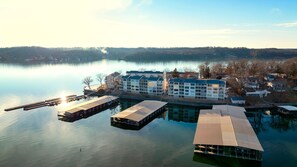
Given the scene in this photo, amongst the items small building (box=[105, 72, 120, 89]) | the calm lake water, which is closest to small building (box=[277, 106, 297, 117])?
the calm lake water

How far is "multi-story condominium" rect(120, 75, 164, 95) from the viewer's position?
24062 mm

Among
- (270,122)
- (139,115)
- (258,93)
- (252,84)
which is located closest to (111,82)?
(139,115)

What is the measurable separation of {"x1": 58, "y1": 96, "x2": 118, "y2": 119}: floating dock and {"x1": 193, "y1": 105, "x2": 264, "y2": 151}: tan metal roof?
886 cm

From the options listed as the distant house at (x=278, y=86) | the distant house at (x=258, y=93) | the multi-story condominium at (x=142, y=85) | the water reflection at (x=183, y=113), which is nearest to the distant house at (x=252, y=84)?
the distant house at (x=278, y=86)

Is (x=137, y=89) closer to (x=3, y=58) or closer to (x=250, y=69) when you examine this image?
(x=250, y=69)

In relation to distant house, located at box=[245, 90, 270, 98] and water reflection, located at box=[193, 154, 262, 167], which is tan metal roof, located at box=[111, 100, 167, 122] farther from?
distant house, located at box=[245, 90, 270, 98]

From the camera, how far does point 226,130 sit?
13.1 m

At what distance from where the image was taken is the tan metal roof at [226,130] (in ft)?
38.0

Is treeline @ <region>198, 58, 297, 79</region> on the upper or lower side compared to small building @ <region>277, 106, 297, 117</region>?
upper

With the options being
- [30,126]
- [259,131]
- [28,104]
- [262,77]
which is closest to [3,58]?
[28,104]

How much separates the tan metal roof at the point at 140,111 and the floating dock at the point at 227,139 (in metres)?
4.27

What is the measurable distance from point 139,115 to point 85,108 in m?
4.93

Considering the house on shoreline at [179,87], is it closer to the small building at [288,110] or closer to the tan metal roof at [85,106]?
the tan metal roof at [85,106]

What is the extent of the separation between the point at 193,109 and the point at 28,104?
1452 centimetres
